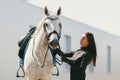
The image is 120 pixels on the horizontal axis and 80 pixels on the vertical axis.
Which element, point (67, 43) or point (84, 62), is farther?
point (67, 43)

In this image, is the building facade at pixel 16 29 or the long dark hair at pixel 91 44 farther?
the building facade at pixel 16 29

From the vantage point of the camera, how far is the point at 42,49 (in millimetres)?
6582

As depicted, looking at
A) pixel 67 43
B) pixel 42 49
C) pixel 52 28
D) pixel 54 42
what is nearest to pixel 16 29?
pixel 67 43

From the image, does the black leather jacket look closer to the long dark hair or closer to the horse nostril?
the long dark hair

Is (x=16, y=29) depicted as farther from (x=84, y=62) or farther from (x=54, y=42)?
(x=54, y=42)

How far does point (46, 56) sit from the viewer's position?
665 centimetres

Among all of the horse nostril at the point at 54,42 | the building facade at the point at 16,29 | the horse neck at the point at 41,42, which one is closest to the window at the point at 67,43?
the building facade at the point at 16,29

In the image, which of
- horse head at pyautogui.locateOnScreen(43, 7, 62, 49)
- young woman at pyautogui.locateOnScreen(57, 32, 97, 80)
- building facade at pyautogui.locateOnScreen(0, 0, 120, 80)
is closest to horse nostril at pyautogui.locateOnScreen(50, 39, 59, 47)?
horse head at pyautogui.locateOnScreen(43, 7, 62, 49)

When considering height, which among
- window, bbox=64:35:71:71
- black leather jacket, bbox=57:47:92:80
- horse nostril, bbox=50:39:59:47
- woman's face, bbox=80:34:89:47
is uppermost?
window, bbox=64:35:71:71

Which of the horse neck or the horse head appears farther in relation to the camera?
the horse neck

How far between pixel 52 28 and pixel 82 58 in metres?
0.67

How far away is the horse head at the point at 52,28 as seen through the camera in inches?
239

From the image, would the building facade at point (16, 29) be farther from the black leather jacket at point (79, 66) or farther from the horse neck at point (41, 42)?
the black leather jacket at point (79, 66)

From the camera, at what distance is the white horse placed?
6234mm
